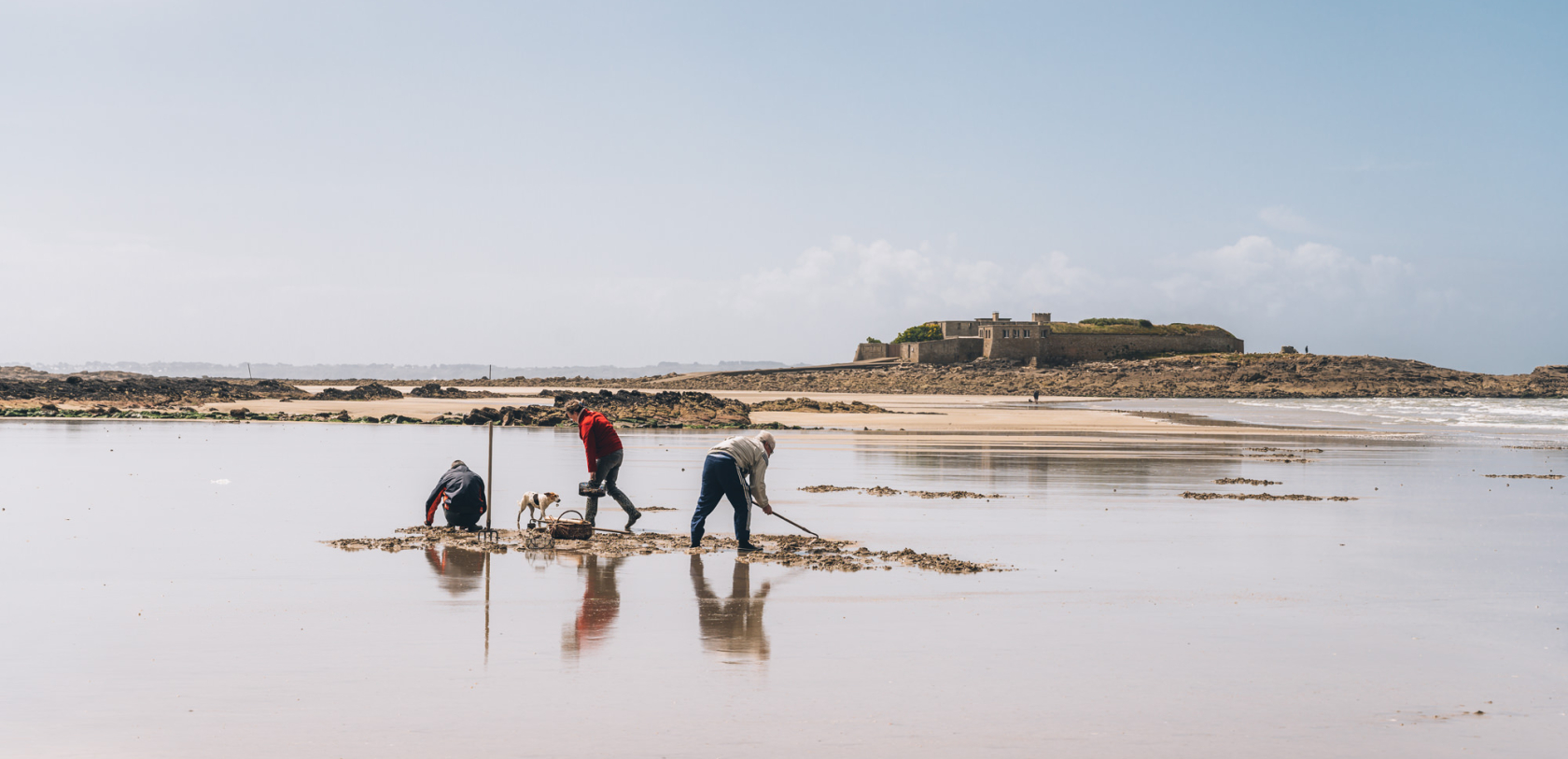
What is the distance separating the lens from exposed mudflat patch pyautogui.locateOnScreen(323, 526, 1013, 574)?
34.5 ft

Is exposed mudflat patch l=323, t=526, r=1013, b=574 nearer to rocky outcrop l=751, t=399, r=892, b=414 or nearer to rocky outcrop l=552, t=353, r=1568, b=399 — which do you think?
rocky outcrop l=751, t=399, r=892, b=414

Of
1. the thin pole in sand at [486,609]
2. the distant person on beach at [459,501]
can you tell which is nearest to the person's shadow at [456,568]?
the thin pole in sand at [486,609]

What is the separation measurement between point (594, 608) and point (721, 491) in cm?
324

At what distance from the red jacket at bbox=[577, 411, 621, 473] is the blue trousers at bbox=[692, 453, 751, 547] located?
1690 millimetres

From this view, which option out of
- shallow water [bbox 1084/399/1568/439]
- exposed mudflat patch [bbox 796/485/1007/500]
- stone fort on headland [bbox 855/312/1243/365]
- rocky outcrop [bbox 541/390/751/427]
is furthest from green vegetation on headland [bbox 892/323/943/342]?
exposed mudflat patch [bbox 796/485/1007/500]

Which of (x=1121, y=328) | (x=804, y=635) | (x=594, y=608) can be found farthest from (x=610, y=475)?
(x=1121, y=328)

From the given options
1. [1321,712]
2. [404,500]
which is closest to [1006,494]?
[404,500]

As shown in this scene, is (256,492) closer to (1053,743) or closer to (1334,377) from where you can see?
(1053,743)

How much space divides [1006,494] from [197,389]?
50.1m

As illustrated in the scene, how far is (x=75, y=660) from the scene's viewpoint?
6.59m

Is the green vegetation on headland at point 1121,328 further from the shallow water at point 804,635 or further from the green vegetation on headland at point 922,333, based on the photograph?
the shallow water at point 804,635

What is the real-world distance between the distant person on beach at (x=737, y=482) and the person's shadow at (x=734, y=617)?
3.77 feet

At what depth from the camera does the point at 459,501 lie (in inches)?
480

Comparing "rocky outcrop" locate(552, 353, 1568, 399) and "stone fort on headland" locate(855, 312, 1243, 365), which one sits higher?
"stone fort on headland" locate(855, 312, 1243, 365)
